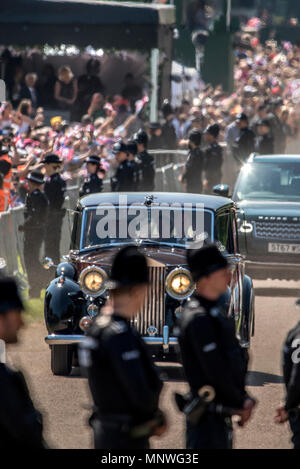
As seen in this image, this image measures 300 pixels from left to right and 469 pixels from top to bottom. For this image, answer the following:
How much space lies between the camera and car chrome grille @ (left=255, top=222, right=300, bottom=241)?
16.8m

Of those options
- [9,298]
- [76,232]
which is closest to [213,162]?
[76,232]

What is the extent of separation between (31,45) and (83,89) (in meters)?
2.12

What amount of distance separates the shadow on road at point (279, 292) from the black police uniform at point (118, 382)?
10904 mm

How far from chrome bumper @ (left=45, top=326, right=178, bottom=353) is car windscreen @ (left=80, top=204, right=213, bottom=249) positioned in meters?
1.28

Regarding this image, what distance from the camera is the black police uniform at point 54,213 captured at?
15.2m

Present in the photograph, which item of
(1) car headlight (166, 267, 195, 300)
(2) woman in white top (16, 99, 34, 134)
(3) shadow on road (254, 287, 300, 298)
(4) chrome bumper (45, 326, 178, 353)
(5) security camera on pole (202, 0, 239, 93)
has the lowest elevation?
(3) shadow on road (254, 287, 300, 298)

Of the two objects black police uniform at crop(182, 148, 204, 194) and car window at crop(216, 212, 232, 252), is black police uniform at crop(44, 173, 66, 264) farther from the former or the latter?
black police uniform at crop(182, 148, 204, 194)

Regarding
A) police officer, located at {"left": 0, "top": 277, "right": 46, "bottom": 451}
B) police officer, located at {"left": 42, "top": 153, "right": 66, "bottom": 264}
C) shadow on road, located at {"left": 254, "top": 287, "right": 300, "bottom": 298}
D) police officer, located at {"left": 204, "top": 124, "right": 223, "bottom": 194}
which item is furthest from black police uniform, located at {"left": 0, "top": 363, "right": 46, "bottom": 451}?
police officer, located at {"left": 204, "top": 124, "right": 223, "bottom": 194}

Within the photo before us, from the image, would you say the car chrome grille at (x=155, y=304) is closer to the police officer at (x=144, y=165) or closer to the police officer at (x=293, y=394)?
the police officer at (x=293, y=394)

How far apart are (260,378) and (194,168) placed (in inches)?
381

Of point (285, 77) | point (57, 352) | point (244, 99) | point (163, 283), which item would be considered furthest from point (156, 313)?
point (285, 77)

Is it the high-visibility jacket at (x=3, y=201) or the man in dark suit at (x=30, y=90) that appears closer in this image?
the high-visibility jacket at (x=3, y=201)

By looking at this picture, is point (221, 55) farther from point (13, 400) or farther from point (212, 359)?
point (13, 400)

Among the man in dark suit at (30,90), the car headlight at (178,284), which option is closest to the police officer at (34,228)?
the car headlight at (178,284)
